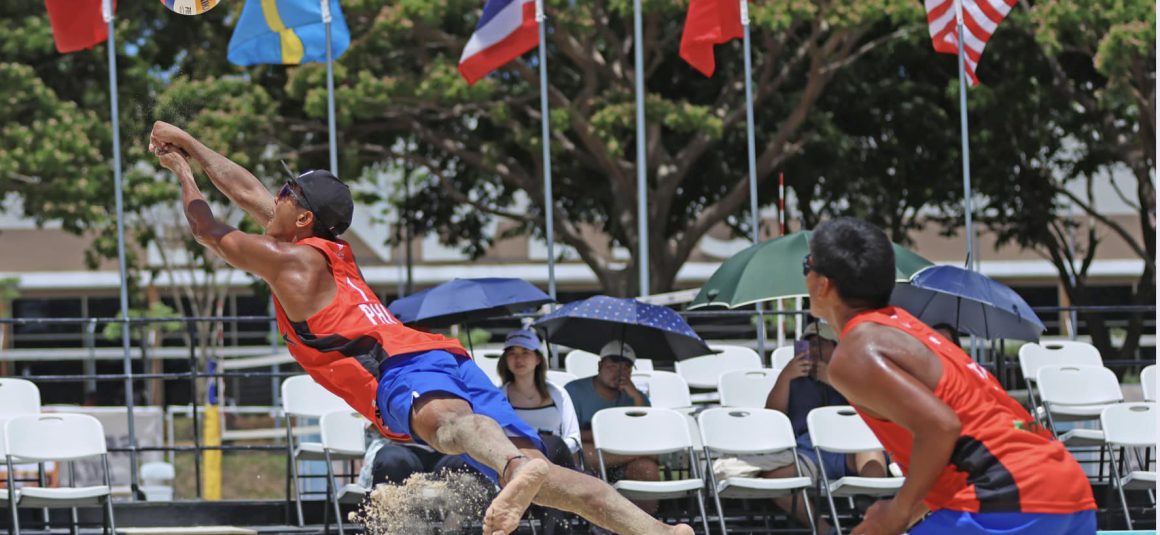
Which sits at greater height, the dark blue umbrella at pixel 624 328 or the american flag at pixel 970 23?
the american flag at pixel 970 23

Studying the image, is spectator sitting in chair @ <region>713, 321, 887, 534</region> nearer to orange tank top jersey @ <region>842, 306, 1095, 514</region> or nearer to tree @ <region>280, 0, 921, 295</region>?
orange tank top jersey @ <region>842, 306, 1095, 514</region>

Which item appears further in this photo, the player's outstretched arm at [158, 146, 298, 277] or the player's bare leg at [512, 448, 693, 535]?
the player's outstretched arm at [158, 146, 298, 277]

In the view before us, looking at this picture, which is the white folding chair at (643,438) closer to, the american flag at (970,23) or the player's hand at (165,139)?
the player's hand at (165,139)

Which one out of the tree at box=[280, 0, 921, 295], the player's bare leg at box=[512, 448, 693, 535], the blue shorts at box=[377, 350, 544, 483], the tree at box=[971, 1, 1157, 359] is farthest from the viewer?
the tree at box=[280, 0, 921, 295]

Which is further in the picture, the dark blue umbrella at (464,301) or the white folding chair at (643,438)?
the dark blue umbrella at (464,301)

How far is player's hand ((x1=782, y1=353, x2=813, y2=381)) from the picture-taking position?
8.59 meters

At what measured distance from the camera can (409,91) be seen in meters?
17.3

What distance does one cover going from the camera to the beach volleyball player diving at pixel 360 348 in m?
5.14

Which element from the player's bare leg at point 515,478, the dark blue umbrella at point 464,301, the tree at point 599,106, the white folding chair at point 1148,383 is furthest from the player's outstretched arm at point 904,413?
the tree at point 599,106

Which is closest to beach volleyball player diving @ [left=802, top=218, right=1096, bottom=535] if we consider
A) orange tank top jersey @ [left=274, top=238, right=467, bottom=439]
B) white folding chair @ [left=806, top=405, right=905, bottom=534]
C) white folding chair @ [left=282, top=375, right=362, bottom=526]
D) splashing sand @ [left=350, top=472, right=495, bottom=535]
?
orange tank top jersey @ [left=274, top=238, right=467, bottom=439]

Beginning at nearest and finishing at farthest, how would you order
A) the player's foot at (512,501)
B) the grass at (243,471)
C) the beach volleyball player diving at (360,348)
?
the player's foot at (512,501) → the beach volleyball player diving at (360,348) → the grass at (243,471)

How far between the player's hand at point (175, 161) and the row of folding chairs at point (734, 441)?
319 centimetres

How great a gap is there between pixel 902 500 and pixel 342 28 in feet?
30.5

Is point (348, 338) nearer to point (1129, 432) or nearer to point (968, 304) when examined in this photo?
point (968, 304)
